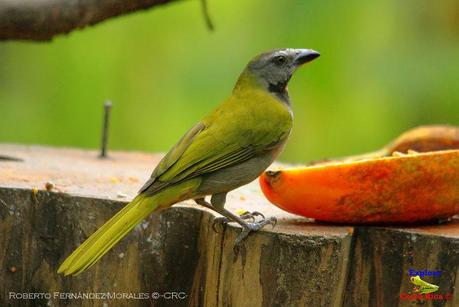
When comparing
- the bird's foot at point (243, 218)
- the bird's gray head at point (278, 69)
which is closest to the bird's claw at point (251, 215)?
the bird's foot at point (243, 218)

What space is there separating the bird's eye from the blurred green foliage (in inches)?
115

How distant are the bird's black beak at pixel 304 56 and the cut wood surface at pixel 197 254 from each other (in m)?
0.71

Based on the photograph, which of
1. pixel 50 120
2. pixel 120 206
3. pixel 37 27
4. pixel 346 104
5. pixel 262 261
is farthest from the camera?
pixel 50 120

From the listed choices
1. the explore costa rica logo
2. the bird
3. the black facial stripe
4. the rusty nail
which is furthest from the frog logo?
the rusty nail

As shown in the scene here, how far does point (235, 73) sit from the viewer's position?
26.0 feet

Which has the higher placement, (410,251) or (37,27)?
(37,27)

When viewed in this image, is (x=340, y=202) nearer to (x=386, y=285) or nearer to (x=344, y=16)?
(x=386, y=285)

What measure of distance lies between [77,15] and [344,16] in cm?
308

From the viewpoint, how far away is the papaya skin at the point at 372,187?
165 inches

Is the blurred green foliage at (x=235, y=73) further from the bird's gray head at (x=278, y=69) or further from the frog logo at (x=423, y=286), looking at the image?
the frog logo at (x=423, y=286)

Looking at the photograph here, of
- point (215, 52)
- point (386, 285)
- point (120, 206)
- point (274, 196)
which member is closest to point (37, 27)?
point (120, 206)

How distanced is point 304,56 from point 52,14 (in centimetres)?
152

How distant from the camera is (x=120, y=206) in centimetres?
454

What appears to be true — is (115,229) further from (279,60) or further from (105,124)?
(105,124)
